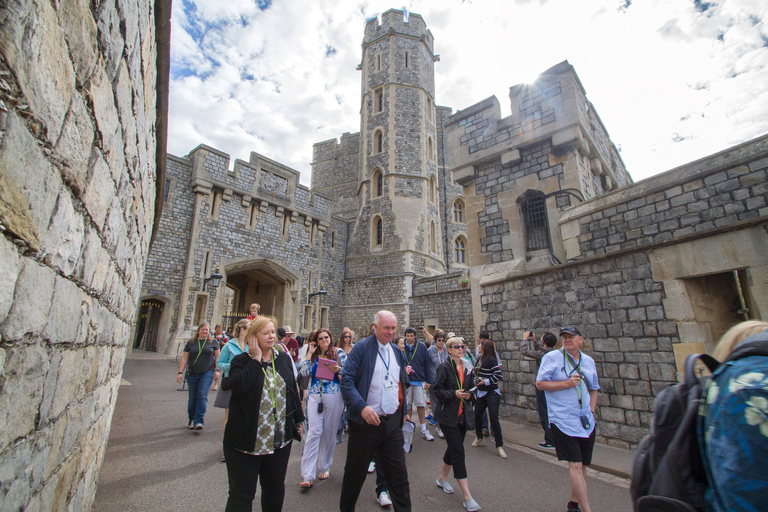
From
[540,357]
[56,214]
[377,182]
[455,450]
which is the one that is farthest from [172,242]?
[56,214]

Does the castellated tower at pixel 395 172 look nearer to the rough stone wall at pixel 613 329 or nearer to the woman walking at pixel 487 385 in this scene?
the rough stone wall at pixel 613 329

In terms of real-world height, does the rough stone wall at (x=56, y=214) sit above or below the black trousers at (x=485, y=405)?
above

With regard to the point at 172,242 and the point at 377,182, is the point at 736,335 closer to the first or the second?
the point at 172,242

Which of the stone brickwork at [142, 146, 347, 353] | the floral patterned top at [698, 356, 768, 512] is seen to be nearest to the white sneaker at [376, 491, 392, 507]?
the floral patterned top at [698, 356, 768, 512]

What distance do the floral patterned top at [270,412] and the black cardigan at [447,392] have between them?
1611 mm

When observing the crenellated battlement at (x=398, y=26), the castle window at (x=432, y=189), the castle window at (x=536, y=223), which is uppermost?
the crenellated battlement at (x=398, y=26)

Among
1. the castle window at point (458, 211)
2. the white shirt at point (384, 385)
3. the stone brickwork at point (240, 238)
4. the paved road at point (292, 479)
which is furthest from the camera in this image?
the castle window at point (458, 211)

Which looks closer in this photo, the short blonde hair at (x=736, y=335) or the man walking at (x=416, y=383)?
the short blonde hair at (x=736, y=335)

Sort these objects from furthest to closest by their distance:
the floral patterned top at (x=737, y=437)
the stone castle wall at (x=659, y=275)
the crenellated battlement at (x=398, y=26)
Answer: the crenellated battlement at (x=398, y=26)
the stone castle wall at (x=659, y=275)
the floral patterned top at (x=737, y=437)

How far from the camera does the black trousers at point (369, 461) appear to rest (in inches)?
105

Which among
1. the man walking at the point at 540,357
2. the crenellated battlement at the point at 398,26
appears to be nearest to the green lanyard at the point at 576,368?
the man walking at the point at 540,357

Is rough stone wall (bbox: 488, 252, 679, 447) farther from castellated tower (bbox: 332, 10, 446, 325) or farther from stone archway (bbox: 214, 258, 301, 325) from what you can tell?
stone archway (bbox: 214, 258, 301, 325)

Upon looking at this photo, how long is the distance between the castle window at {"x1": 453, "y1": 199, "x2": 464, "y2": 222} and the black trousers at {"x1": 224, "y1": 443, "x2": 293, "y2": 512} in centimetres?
2431

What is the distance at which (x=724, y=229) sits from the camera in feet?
14.4
